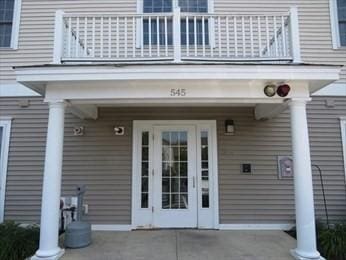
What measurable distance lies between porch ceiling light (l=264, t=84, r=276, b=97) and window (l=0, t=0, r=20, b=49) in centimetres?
567

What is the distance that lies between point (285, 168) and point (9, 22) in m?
7.12

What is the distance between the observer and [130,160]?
621 centimetres

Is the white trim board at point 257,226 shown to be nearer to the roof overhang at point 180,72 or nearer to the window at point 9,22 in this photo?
the roof overhang at point 180,72

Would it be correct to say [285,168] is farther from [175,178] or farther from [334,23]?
[334,23]

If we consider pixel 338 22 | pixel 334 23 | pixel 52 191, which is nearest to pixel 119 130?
pixel 52 191

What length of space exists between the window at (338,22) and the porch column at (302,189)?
125 inches

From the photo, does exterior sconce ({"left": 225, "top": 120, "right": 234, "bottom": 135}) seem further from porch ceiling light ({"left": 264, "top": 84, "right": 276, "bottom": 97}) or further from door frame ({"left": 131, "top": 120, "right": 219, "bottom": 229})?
porch ceiling light ({"left": 264, "top": 84, "right": 276, "bottom": 97})

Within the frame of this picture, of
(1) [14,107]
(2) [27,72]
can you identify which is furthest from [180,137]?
(1) [14,107]

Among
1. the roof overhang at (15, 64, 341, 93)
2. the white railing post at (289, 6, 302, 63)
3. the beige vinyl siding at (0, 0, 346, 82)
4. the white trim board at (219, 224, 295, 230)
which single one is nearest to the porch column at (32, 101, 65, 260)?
the roof overhang at (15, 64, 341, 93)

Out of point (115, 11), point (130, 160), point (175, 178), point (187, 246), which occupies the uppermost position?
point (115, 11)

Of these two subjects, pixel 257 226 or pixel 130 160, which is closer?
pixel 257 226

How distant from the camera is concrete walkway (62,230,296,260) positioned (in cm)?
443

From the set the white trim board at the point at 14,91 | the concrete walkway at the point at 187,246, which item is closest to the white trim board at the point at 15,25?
the white trim board at the point at 14,91

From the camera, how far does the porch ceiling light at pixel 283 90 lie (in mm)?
4383
